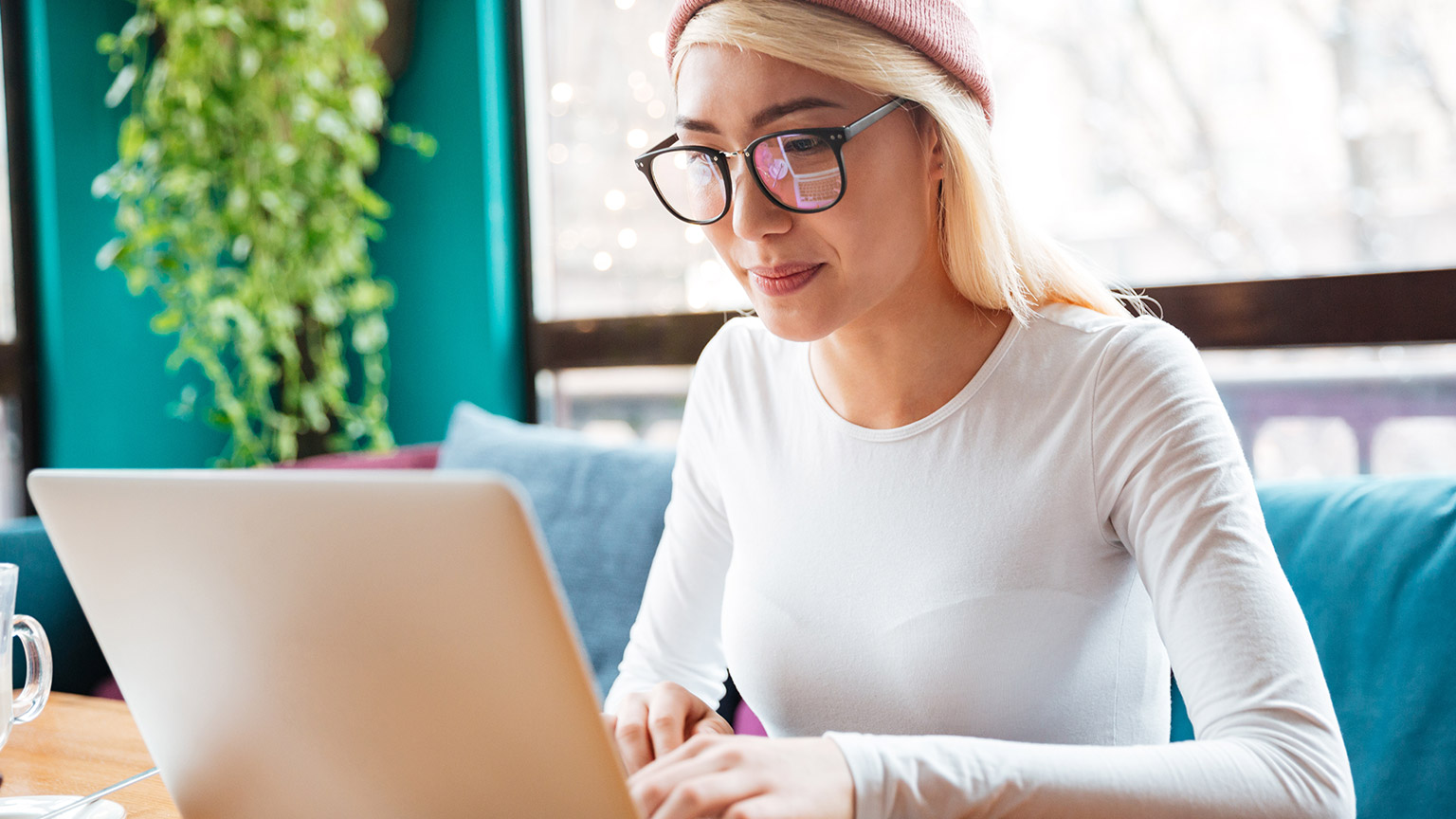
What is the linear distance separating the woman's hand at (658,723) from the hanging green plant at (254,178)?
196 centimetres

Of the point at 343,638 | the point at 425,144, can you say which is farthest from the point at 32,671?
the point at 425,144

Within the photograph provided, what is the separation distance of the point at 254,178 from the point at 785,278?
201 cm

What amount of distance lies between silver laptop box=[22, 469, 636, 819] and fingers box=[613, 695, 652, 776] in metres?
0.27

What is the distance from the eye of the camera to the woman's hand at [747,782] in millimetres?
584

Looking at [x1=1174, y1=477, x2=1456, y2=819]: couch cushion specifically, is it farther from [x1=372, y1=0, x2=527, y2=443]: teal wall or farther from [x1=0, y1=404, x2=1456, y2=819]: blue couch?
[x1=372, y1=0, x2=527, y2=443]: teal wall

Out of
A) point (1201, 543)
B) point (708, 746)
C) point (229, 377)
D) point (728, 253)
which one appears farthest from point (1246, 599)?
point (229, 377)

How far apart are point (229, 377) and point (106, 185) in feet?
2.14

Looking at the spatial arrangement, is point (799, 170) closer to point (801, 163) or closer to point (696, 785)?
point (801, 163)

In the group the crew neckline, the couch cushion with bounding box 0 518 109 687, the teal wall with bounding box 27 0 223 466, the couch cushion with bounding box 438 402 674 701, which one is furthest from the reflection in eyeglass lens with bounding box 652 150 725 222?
the teal wall with bounding box 27 0 223 466

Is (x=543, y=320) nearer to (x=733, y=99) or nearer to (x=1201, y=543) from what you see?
(x=733, y=99)

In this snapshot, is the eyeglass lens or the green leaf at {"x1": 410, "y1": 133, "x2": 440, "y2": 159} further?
the green leaf at {"x1": 410, "y1": 133, "x2": 440, "y2": 159}

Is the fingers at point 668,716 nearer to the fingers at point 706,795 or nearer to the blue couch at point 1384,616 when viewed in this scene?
the fingers at point 706,795

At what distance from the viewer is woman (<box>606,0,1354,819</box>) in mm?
814

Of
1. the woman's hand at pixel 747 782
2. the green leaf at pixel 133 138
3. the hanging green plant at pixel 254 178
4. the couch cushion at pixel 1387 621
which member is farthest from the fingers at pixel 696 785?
→ the green leaf at pixel 133 138
